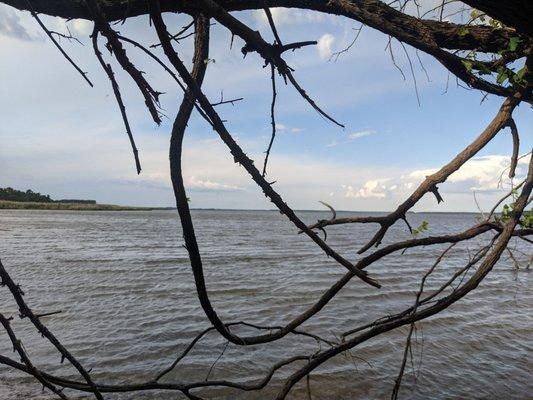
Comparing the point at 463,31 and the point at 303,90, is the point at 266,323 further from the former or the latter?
the point at 303,90

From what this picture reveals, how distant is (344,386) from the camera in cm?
618

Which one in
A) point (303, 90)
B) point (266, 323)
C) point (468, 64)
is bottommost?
point (266, 323)

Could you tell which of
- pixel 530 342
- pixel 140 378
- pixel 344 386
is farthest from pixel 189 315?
pixel 530 342

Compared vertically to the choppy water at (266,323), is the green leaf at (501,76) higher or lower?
higher

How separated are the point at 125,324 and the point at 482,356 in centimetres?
674

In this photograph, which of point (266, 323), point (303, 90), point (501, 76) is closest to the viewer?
point (303, 90)

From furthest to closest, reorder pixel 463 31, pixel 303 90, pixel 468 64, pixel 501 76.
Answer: pixel 463 31 → pixel 468 64 → pixel 501 76 → pixel 303 90

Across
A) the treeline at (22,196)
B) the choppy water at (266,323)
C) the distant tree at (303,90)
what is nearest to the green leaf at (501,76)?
the distant tree at (303,90)

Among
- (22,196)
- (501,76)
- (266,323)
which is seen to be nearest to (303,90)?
(501,76)

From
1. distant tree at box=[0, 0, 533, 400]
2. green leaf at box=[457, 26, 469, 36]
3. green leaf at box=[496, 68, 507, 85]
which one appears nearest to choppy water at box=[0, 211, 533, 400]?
distant tree at box=[0, 0, 533, 400]

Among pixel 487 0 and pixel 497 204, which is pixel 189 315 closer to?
pixel 497 204

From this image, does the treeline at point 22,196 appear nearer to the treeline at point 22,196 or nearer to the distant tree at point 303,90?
the treeline at point 22,196

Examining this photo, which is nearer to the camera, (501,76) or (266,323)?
(501,76)

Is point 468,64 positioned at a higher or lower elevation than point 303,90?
higher
